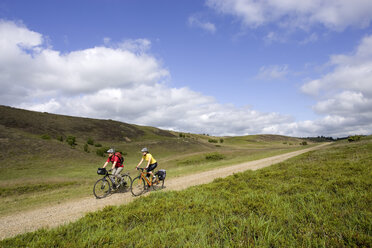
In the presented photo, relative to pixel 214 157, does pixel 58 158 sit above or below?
above

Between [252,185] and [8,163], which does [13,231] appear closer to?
[252,185]

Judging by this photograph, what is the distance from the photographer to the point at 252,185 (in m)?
9.88

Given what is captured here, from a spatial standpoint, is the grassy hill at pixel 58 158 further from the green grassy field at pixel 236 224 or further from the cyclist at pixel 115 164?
the green grassy field at pixel 236 224

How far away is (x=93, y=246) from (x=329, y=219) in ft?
20.1

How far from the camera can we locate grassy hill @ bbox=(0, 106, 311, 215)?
17.0 metres

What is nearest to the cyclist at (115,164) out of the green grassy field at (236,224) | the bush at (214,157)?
the green grassy field at (236,224)

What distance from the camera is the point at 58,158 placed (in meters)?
35.5

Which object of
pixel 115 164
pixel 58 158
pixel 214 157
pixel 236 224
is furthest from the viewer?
pixel 214 157

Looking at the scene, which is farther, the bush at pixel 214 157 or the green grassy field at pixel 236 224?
the bush at pixel 214 157

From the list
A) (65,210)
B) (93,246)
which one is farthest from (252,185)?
(65,210)

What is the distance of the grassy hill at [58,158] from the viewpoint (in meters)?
17.0

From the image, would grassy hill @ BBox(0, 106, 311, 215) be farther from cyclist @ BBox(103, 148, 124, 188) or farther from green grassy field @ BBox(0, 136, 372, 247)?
green grassy field @ BBox(0, 136, 372, 247)

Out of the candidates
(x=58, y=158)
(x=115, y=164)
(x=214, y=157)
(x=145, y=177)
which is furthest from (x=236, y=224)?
(x=58, y=158)

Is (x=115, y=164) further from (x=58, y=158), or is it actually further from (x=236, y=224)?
(x=58, y=158)
